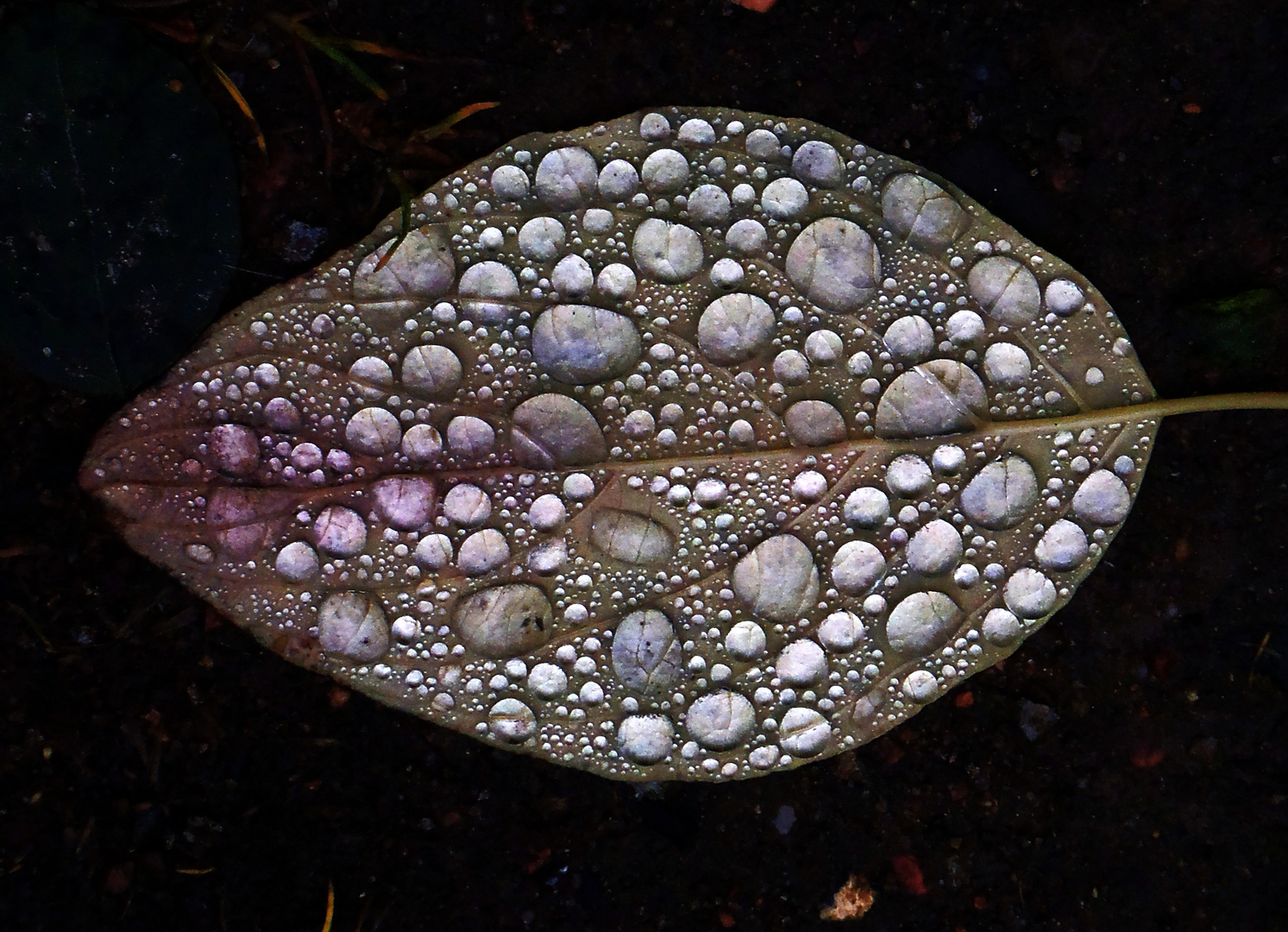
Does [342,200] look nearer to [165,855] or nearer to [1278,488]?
[165,855]

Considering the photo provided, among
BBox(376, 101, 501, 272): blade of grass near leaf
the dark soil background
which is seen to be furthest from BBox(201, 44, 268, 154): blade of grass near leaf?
BBox(376, 101, 501, 272): blade of grass near leaf

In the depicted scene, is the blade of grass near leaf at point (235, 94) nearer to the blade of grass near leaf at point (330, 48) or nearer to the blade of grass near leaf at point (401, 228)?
the blade of grass near leaf at point (330, 48)

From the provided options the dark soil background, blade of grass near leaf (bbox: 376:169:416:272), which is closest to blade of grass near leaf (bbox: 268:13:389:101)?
the dark soil background

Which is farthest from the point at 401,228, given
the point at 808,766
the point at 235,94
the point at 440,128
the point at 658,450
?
the point at 808,766

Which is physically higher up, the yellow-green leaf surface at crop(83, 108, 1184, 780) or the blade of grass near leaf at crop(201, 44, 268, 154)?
the blade of grass near leaf at crop(201, 44, 268, 154)

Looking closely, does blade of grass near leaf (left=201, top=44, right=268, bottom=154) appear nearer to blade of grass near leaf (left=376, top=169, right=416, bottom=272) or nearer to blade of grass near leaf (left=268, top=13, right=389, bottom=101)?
blade of grass near leaf (left=268, top=13, right=389, bottom=101)

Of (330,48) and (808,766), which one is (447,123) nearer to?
(330,48)

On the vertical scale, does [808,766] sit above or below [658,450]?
below
